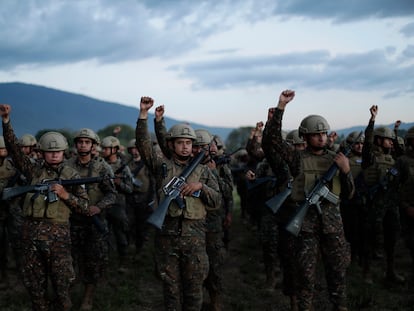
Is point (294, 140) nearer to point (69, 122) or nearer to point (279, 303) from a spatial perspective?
point (279, 303)

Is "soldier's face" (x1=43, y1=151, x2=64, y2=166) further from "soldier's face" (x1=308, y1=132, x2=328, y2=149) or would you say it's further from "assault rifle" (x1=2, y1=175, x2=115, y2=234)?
"soldier's face" (x1=308, y1=132, x2=328, y2=149)

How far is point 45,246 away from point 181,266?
5.53 ft

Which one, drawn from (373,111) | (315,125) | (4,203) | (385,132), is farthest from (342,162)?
(4,203)

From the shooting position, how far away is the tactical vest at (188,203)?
494 centimetres

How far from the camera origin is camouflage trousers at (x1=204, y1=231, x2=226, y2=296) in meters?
6.29

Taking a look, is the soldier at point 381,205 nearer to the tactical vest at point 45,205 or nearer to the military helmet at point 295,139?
the military helmet at point 295,139

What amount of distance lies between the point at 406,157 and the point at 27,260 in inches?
232

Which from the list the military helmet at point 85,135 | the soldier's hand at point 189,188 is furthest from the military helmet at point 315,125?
the military helmet at point 85,135

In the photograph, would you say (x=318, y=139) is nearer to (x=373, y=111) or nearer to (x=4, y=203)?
(x=373, y=111)

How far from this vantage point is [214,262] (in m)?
6.29

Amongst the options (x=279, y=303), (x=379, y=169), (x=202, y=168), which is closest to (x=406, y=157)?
(x=379, y=169)

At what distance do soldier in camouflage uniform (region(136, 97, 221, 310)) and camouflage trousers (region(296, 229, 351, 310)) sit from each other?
121cm

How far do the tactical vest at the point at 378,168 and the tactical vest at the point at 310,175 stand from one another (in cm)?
311

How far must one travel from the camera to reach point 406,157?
6.95 metres
